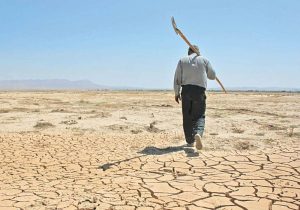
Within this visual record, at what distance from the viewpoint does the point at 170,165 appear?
5.38 metres

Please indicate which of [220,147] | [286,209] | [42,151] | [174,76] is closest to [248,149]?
[220,147]

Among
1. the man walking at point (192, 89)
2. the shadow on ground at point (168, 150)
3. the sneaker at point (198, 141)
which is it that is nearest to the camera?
the sneaker at point (198, 141)

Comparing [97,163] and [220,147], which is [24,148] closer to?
[97,163]

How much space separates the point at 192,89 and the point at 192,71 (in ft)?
0.98

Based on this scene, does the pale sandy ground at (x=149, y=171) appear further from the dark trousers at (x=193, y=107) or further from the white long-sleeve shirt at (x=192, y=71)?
the white long-sleeve shirt at (x=192, y=71)

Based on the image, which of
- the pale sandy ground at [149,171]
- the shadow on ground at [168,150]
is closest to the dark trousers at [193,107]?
the shadow on ground at [168,150]

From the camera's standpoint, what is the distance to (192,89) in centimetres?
637

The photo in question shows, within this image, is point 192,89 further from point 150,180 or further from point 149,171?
point 150,180

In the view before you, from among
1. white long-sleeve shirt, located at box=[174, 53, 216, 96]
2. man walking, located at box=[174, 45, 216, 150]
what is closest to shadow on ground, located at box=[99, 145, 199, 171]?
man walking, located at box=[174, 45, 216, 150]

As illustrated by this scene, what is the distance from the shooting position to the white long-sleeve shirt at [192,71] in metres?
6.33

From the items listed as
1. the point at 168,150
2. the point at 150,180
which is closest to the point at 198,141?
the point at 168,150

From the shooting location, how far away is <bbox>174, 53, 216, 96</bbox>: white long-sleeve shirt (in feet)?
20.8

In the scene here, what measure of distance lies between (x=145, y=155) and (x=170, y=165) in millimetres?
774

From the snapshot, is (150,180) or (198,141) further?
(198,141)
